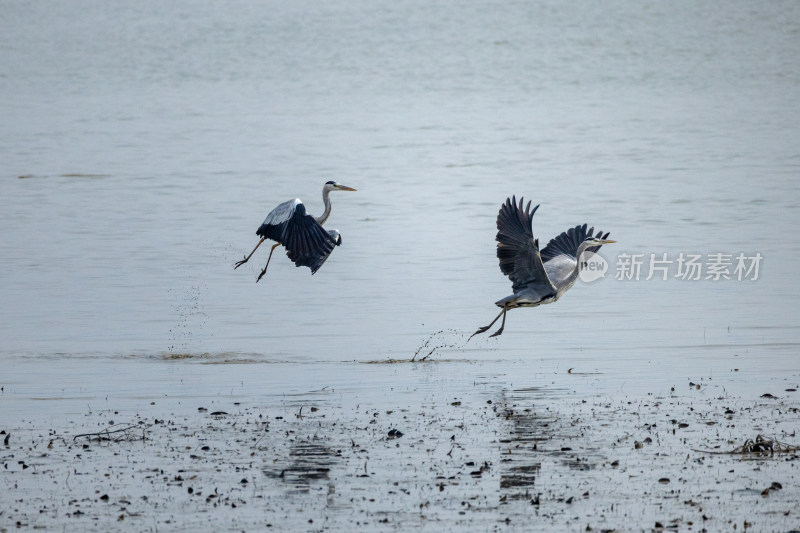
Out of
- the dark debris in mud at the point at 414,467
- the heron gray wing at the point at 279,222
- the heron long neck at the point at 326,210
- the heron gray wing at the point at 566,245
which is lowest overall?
the dark debris in mud at the point at 414,467

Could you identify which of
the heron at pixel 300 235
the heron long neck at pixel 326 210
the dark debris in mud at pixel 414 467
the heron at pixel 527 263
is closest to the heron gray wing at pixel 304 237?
the heron at pixel 300 235

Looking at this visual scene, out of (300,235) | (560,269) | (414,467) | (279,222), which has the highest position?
(279,222)

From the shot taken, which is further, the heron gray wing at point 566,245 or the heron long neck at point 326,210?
the heron long neck at point 326,210

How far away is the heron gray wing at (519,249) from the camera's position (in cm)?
1150

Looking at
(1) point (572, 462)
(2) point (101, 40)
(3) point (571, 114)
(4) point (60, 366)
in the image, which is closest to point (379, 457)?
(1) point (572, 462)

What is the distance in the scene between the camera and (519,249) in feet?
38.6

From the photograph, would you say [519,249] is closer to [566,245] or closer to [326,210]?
[566,245]

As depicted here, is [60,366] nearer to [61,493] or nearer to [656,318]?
[61,493]

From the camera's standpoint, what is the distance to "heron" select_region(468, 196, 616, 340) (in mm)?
11539

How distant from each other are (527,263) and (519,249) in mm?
183

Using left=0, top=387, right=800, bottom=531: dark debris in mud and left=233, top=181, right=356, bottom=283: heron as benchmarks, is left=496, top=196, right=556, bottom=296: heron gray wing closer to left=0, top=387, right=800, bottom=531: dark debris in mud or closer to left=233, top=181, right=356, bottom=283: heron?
left=0, top=387, right=800, bottom=531: dark debris in mud

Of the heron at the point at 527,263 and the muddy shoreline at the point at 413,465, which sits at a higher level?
the heron at the point at 527,263

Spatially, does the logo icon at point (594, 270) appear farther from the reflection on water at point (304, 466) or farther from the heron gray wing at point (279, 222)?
the reflection on water at point (304, 466)

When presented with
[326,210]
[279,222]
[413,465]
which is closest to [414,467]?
[413,465]
